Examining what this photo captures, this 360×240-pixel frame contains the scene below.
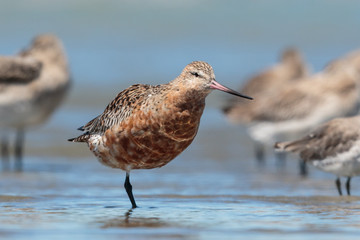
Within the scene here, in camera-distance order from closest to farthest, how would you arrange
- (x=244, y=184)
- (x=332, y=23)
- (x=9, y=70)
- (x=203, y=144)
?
(x=244, y=184) < (x=9, y=70) < (x=203, y=144) < (x=332, y=23)

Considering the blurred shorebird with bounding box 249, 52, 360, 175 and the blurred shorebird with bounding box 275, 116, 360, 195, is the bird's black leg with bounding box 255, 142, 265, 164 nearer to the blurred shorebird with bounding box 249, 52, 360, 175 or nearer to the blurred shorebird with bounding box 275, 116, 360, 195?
the blurred shorebird with bounding box 249, 52, 360, 175

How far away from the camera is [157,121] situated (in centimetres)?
810

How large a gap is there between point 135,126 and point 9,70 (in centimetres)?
577

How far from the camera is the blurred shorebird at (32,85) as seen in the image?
13.5 m

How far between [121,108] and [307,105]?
6.40 m

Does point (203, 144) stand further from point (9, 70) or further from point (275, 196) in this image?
point (275, 196)

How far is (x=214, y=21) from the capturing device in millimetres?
46469

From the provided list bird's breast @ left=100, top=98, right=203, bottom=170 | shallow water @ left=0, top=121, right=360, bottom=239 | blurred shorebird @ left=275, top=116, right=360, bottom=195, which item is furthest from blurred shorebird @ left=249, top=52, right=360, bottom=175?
bird's breast @ left=100, top=98, right=203, bottom=170

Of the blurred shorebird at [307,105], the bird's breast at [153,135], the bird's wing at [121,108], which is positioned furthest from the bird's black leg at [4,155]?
the bird's breast at [153,135]

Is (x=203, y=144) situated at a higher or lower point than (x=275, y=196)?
higher

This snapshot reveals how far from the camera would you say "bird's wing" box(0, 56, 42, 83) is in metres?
13.5

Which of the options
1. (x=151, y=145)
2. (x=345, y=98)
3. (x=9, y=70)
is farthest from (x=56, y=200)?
(x=345, y=98)

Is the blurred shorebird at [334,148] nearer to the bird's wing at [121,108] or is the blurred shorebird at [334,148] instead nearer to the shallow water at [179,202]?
the shallow water at [179,202]

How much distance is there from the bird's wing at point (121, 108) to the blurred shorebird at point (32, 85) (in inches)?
174
